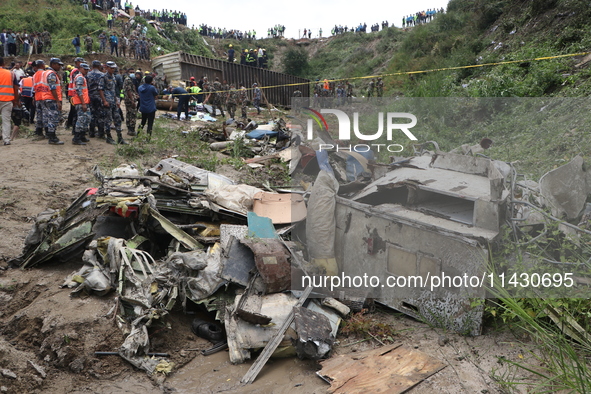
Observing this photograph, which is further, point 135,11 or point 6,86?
point 135,11

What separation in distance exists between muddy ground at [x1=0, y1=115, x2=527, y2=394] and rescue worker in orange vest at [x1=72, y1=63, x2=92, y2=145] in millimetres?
4352

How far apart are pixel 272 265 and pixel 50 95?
6.07 m

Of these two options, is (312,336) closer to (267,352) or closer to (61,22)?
(267,352)

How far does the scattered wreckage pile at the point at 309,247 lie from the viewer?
3.57 meters

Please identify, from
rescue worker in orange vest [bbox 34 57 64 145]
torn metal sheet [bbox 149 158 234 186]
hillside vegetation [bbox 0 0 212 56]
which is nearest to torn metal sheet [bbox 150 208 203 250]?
torn metal sheet [bbox 149 158 234 186]

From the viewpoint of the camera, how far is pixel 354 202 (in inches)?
161

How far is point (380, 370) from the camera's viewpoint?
3.33 m

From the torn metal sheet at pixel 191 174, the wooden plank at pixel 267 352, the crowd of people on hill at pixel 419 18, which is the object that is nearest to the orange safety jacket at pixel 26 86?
the torn metal sheet at pixel 191 174

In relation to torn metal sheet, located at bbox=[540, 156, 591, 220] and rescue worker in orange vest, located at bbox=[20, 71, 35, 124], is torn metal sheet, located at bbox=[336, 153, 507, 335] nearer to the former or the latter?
torn metal sheet, located at bbox=[540, 156, 591, 220]

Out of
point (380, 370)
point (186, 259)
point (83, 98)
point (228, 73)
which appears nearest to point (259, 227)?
point (186, 259)

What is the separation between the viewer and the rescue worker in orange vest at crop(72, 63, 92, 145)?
7.94m

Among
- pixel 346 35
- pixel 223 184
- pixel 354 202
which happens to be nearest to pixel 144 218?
pixel 223 184

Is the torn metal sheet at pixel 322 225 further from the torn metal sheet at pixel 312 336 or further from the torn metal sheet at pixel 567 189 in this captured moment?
the torn metal sheet at pixel 567 189

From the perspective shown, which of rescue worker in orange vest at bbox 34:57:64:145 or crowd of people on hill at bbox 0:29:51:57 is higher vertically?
crowd of people on hill at bbox 0:29:51:57
